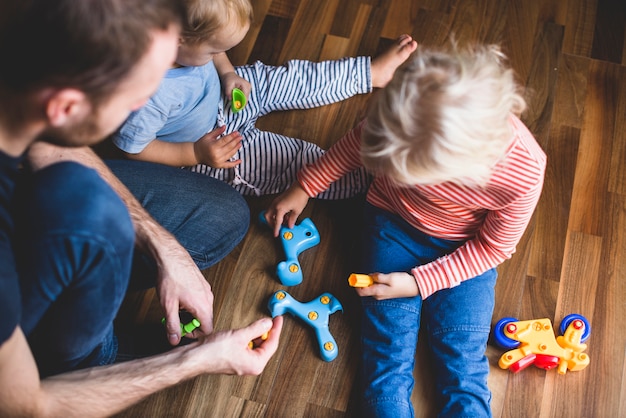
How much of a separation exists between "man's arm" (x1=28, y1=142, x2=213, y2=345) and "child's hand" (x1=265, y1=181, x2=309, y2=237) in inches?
10.1

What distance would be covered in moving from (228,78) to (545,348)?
2.76ft

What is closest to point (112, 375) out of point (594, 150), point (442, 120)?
point (442, 120)

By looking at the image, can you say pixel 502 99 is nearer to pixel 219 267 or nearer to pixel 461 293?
pixel 461 293

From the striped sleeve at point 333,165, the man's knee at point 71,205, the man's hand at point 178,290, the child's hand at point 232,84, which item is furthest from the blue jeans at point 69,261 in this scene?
the child's hand at point 232,84

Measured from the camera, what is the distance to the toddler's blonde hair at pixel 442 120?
2.94 feet

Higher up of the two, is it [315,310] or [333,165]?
[333,165]

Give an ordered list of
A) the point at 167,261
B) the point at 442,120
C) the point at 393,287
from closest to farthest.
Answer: the point at 442,120, the point at 167,261, the point at 393,287

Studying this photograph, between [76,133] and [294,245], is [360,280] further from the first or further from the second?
[76,133]

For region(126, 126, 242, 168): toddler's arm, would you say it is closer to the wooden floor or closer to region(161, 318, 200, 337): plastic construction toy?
the wooden floor

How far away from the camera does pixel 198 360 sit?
96 centimetres

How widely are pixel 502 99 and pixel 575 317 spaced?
0.52 metres

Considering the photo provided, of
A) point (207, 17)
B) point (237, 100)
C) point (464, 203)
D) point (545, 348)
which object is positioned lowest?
point (545, 348)

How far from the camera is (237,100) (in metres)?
1.36

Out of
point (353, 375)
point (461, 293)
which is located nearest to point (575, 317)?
point (461, 293)
